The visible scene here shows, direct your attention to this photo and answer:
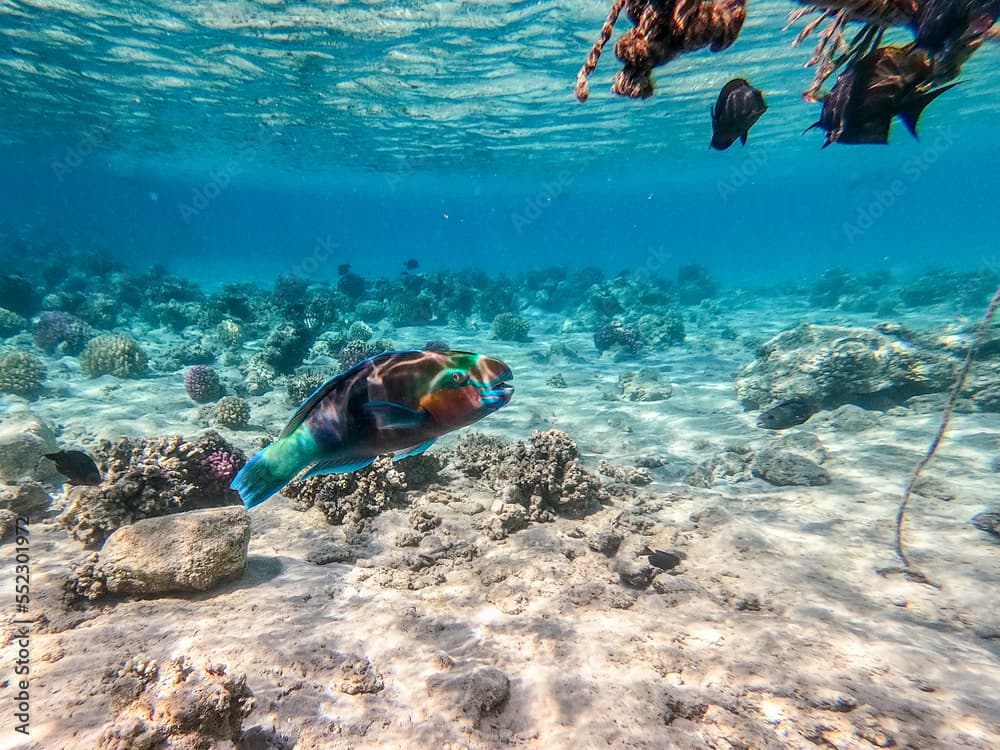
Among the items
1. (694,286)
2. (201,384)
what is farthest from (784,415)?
(694,286)

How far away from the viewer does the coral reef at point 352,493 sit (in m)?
5.51

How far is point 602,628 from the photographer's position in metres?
3.57

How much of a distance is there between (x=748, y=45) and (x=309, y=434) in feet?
90.6

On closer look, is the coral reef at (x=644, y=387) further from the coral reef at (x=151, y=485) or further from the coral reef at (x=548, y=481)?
the coral reef at (x=151, y=485)

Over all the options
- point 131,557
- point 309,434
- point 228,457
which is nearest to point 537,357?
point 228,457

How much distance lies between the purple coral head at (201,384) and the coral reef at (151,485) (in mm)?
4377

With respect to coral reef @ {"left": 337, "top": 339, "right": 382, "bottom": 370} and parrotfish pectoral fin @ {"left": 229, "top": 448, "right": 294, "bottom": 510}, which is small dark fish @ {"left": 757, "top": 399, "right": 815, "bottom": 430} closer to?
coral reef @ {"left": 337, "top": 339, "right": 382, "bottom": 370}

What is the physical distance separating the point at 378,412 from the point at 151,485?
479 centimetres

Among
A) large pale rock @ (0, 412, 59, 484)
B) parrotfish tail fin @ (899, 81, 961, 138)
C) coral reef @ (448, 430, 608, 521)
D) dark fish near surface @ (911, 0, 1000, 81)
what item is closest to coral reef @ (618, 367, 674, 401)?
coral reef @ (448, 430, 608, 521)

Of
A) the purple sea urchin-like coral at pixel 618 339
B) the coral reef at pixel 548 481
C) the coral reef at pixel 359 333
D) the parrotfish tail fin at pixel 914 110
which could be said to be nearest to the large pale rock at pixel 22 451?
the coral reef at pixel 548 481

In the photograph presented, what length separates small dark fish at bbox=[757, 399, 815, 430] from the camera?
919 cm

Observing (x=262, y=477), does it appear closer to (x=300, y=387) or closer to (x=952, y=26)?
(x=952, y=26)

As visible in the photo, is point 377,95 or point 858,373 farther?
point 377,95

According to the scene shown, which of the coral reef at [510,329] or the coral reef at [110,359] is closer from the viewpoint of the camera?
the coral reef at [110,359]
